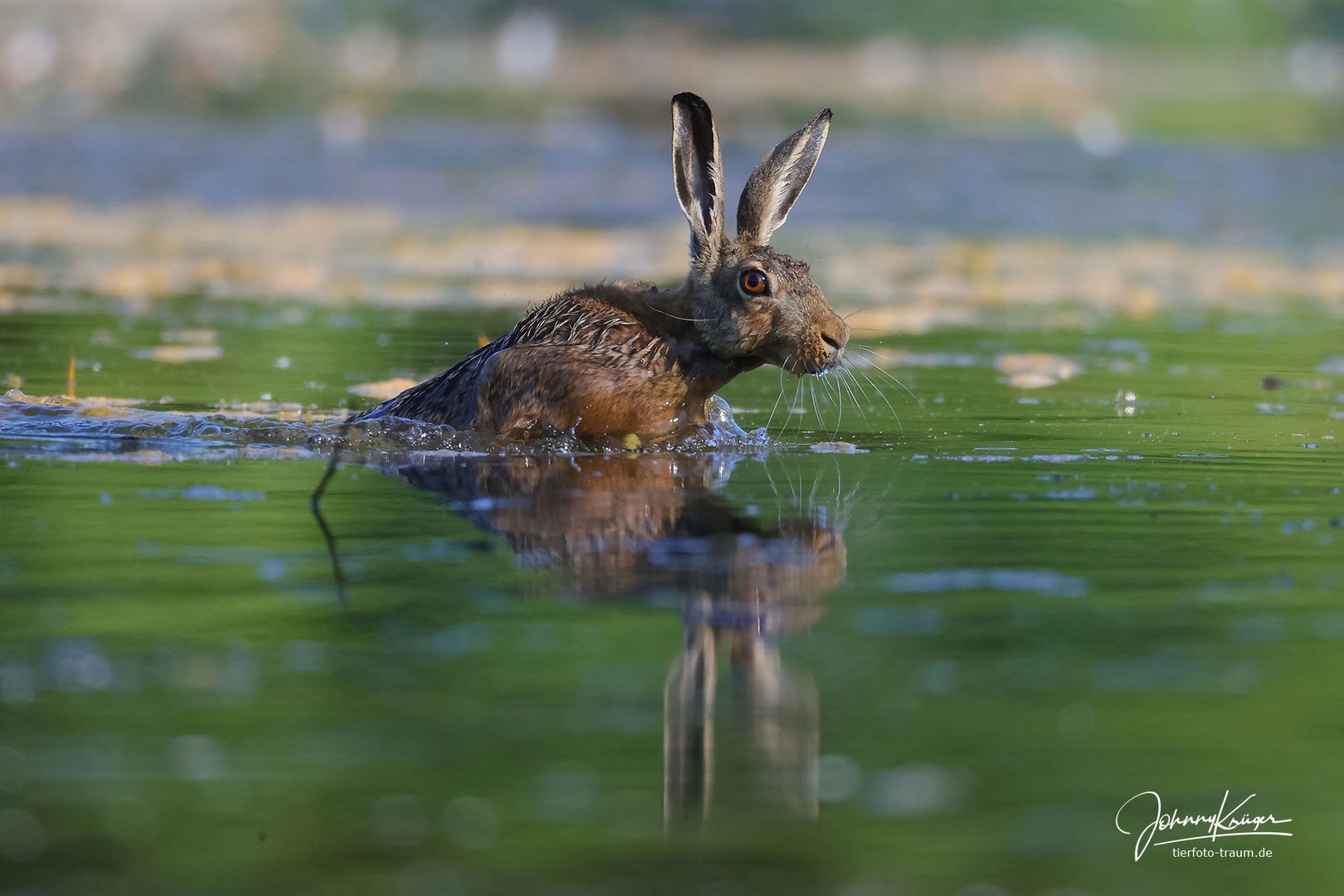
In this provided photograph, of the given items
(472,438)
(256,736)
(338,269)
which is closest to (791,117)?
(338,269)

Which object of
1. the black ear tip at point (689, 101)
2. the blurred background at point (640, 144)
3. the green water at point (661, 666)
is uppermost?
the blurred background at point (640, 144)

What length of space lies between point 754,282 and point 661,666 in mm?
3780

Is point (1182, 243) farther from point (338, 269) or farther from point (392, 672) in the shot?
point (392, 672)

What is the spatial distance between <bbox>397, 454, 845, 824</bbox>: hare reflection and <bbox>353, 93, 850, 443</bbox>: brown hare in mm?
307

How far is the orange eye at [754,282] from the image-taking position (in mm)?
8133

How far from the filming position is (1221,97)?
1401 inches

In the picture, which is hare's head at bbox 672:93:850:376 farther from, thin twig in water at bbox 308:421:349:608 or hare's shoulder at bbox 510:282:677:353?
thin twig in water at bbox 308:421:349:608

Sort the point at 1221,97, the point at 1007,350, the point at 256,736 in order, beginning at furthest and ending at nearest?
1. the point at 1221,97
2. the point at 1007,350
3. the point at 256,736

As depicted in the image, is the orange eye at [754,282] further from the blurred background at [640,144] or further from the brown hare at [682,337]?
the blurred background at [640,144]

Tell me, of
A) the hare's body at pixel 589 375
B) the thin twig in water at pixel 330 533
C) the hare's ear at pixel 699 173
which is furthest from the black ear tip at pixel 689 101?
the thin twig in water at pixel 330 533

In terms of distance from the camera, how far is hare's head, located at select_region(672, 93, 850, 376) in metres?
8.11

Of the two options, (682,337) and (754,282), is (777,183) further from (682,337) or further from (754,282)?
(682,337)

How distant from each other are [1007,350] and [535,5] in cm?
2509

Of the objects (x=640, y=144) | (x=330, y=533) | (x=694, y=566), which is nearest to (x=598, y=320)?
(x=330, y=533)
